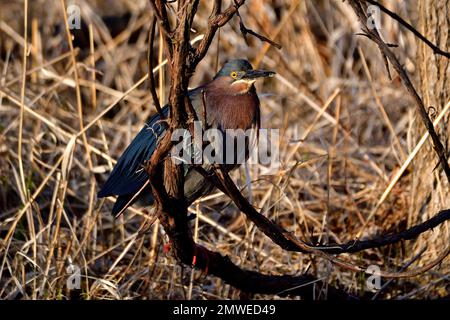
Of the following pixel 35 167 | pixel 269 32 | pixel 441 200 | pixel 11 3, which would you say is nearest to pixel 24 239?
pixel 35 167

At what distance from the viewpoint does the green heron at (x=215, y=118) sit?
2.71 m

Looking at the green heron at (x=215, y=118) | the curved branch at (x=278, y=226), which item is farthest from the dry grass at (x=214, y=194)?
the curved branch at (x=278, y=226)

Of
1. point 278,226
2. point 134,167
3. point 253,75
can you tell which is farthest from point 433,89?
point 134,167

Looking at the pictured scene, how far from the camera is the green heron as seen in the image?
2.71 metres

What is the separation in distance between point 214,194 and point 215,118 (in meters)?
0.73

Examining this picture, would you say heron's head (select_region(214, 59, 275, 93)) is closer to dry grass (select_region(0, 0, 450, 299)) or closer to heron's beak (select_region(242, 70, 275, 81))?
heron's beak (select_region(242, 70, 275, 81))

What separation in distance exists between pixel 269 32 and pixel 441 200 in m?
1.89

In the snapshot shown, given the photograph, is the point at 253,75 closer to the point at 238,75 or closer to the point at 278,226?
the point at 238,75

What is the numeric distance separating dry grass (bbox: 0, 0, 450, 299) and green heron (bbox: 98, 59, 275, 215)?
197 mm

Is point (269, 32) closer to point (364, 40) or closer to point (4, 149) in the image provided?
point (364, 40)

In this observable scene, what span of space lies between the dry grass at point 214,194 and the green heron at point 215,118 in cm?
20

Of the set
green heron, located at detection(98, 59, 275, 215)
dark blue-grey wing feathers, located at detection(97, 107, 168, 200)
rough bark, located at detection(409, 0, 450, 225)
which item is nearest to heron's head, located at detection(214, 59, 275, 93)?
green heron, located at detection(98, 59, 275, 215)

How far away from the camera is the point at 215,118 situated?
107 inches

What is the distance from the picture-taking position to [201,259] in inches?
98.0
